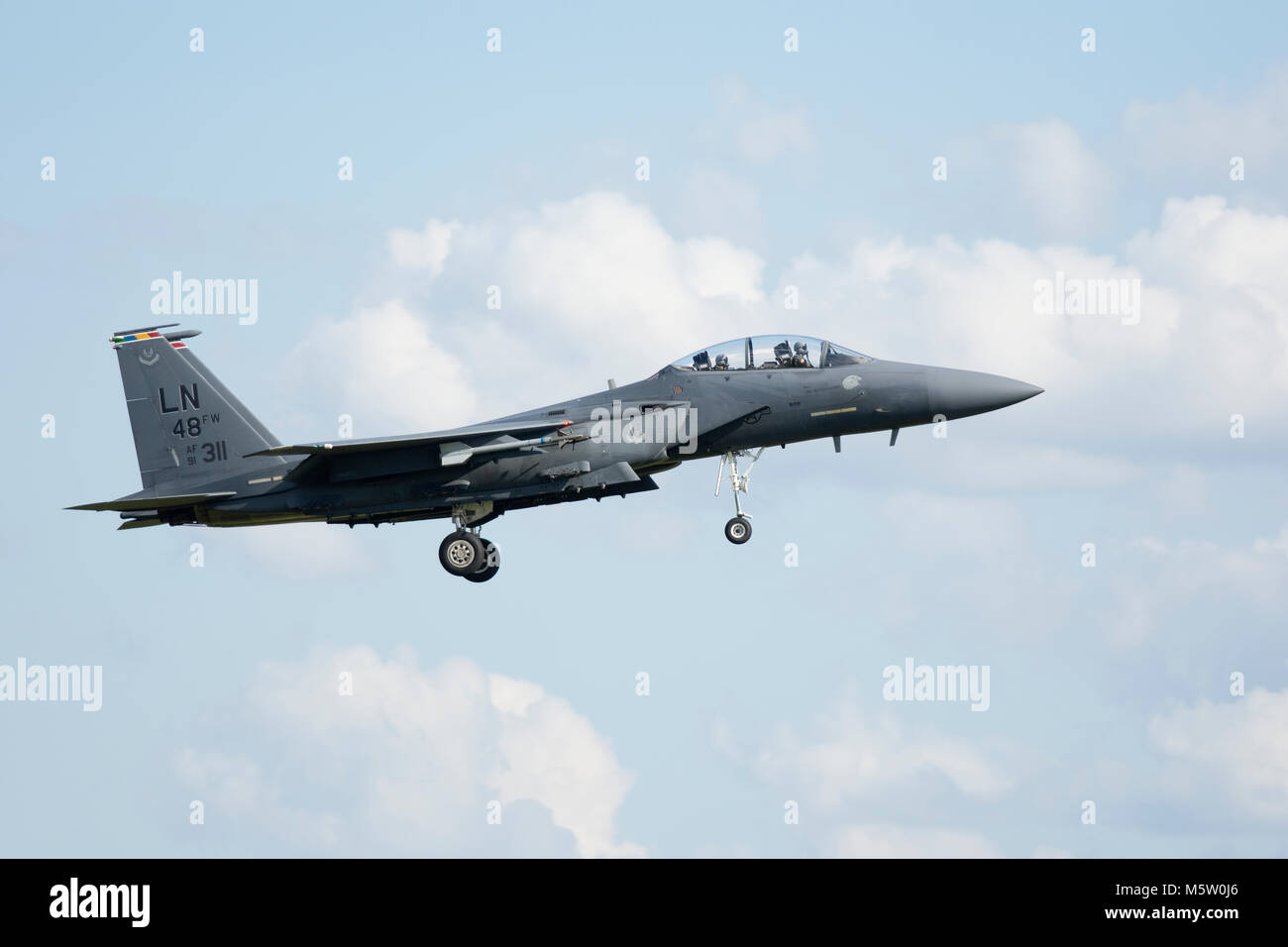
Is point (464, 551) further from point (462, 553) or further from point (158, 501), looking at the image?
point (158, 501)

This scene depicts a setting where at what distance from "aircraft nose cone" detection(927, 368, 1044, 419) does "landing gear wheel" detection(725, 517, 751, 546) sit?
12.6 feet

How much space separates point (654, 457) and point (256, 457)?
7.49 metres

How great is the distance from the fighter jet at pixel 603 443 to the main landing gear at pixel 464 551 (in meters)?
0.02

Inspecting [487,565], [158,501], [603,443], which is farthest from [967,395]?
[158,501]

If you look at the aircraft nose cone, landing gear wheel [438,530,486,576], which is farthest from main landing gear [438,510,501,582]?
the aircraft nose cone

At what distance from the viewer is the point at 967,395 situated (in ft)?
99.5

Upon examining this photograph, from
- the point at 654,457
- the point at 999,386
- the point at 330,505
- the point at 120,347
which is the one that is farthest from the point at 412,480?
the point at 999,386

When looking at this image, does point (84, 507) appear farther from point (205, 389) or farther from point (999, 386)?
point (999, 386)

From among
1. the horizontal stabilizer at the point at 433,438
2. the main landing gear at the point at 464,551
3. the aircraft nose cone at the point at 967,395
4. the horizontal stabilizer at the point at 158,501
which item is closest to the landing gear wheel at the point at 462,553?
the main landing gear at the point at 464,551

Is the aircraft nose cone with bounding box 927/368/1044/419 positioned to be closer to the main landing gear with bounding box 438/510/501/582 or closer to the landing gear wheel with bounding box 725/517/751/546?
the landing gear wheel with bounding box 725/517/751/546

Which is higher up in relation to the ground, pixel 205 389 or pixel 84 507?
pixel 205 389

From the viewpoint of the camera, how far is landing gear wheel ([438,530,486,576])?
3125 centimetres

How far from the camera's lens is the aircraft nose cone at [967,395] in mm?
30297

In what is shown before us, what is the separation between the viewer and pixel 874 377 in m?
30.4
